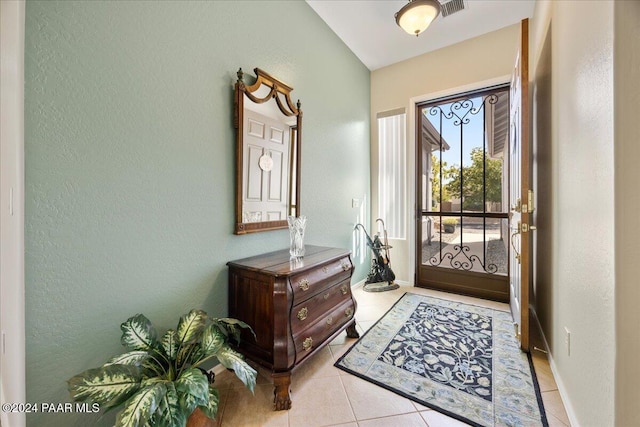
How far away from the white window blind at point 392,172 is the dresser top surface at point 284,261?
5.55ft

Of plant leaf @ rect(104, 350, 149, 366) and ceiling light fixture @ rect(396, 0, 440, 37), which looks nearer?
plant leaf @ rect(104, 350, 149, 366)

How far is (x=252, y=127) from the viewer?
6.14ft

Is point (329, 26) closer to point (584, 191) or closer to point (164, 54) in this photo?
point (164, 54)

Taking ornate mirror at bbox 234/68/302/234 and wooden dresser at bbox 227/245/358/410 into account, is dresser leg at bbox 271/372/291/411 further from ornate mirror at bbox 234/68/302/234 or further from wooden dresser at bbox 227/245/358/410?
ornate mirror at bbox 234/68/302/234

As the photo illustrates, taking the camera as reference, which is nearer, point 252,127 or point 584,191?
point 584,191

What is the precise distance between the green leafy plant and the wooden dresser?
0.31 m

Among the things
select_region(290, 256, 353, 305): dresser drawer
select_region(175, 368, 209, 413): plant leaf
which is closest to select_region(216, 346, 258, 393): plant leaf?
select_region(175, 368, 209, 413): plant leaf

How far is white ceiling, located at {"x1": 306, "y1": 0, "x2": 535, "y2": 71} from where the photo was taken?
2476 millimetres

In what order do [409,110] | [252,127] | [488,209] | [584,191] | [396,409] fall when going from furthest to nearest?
[409,110] < [488,209] < [252,127] < [396,409] < [584,191]

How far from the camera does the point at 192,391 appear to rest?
0.98 meters

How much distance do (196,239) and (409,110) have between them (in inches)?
121

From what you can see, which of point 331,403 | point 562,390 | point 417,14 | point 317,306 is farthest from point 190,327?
point 417,14

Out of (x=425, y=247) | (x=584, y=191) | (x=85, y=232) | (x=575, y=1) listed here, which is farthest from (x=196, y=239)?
(x=425, y=247)

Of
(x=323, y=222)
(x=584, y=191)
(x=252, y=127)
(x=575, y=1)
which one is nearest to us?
(x=584, y=191)
